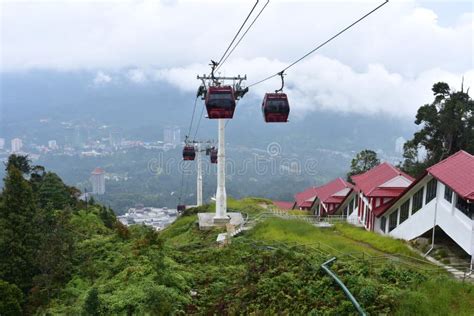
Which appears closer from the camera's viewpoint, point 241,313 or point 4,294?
point 241,313

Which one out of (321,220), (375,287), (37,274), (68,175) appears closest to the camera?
(375,287)

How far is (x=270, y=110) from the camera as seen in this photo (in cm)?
1645

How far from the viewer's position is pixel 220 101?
16.0m

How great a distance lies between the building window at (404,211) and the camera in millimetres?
22111

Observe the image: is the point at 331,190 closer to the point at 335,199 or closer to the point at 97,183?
the point at 335,199

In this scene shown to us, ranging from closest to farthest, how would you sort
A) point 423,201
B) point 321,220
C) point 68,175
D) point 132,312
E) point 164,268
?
1. point 132,312
2. point 164,268
3. point 423,201
4. point 321,220
5. point 68,175

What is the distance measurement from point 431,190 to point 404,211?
138 inches

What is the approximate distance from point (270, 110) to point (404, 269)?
24.0 feet

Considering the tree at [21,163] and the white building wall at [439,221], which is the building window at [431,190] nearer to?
the white building wall at [439,221]

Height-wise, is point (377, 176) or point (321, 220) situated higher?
point (377, 176)

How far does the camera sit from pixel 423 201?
20094 mm

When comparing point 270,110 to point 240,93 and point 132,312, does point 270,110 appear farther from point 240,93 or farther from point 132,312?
point 132,312

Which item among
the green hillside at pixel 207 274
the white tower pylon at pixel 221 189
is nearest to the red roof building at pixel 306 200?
the white tower pylon at pixel 221 189

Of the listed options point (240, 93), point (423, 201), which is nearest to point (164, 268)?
point (240, 93)
